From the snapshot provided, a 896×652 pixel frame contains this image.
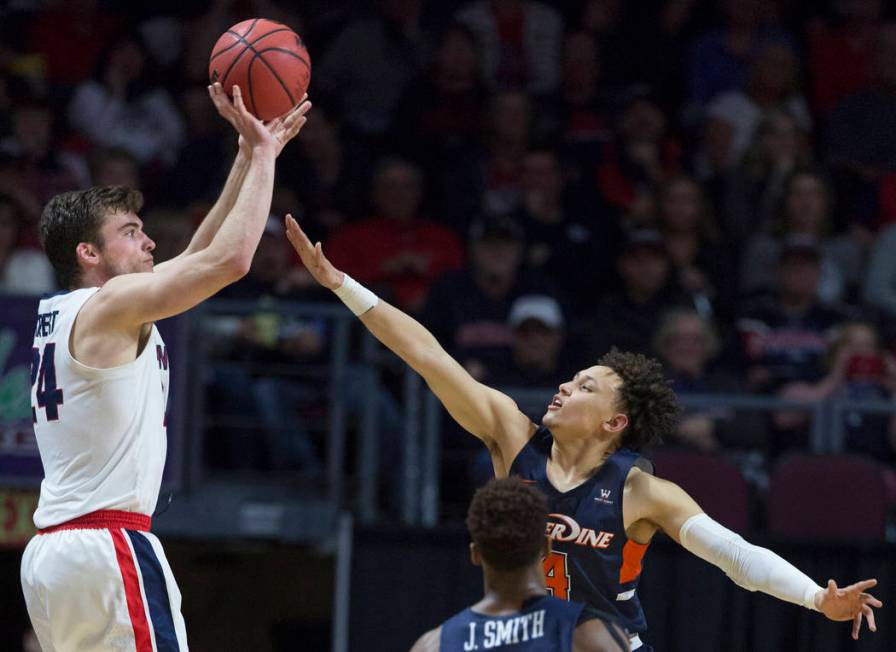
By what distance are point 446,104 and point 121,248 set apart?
7.01 m

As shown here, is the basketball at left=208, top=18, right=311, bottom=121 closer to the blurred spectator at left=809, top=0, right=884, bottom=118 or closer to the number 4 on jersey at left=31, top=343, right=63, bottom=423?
the number 4 on jersey at left=31, top=343, right=63, bottom=423

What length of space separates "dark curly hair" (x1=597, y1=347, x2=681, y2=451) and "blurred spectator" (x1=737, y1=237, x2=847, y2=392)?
14.6ft

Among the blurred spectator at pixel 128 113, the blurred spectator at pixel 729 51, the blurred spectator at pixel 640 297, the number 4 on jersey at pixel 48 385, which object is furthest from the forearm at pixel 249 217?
the blurred spectator at pixel 729 51

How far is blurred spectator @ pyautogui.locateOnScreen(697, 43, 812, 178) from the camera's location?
1177 cm

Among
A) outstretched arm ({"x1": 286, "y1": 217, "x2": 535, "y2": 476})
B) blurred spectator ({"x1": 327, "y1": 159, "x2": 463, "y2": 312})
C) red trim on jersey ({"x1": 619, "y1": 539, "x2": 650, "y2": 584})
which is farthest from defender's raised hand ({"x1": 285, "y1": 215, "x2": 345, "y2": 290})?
blurred spectator ({"x1": 327, "y1": 159, "x2": 463, "y2": 312})

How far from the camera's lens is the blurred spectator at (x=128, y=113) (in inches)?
451

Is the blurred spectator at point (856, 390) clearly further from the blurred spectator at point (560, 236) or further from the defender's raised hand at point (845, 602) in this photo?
the defender's raised hand at point (845, 602)

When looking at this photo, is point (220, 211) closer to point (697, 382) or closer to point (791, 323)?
point (697, 382)

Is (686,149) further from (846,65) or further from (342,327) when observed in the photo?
(342,327)

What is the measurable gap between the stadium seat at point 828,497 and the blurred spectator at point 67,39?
20.4 feet

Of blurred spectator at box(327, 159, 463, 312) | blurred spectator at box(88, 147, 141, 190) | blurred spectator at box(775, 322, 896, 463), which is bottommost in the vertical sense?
blurred spectator at box(775, 322, 896, 463)

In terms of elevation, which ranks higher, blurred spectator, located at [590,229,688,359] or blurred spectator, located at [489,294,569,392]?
blurred spectator, located at [590,229,688,359]

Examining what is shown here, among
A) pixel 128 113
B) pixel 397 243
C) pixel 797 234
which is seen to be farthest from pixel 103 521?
pixel 128 113

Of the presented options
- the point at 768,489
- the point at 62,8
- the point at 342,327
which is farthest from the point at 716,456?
the point at 62,8
